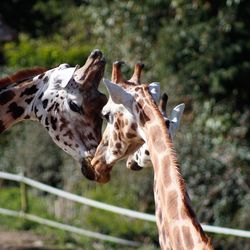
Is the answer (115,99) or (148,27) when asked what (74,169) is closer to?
(148,27)

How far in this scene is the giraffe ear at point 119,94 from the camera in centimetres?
443

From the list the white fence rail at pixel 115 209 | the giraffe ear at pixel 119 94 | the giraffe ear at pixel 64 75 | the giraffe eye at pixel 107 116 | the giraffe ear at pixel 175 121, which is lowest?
the white fence rail at pixel 115 209

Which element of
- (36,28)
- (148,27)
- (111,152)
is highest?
(111,152)

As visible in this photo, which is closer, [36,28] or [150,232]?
[150,232]

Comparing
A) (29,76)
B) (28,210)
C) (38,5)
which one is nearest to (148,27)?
(28,210)

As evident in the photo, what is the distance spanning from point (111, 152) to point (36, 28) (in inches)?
487

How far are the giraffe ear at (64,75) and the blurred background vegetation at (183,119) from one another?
8.13 ft

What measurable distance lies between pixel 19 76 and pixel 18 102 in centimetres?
20

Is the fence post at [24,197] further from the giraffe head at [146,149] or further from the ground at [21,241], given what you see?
the giraffe head at [146,149]

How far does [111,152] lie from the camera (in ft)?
15.5

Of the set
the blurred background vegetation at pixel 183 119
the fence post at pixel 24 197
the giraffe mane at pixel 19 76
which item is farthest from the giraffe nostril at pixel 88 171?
the fence post at pixel 24 197

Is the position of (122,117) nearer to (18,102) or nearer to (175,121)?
(175,121)

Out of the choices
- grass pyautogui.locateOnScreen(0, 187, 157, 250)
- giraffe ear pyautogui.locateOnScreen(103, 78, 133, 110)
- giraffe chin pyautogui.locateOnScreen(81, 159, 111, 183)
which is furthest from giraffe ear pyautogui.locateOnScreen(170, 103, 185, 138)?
grass pyautogui.locateOnScreen(0, 187, 157, 250)

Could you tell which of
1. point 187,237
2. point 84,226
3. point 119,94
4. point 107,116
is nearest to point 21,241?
point 84,226
